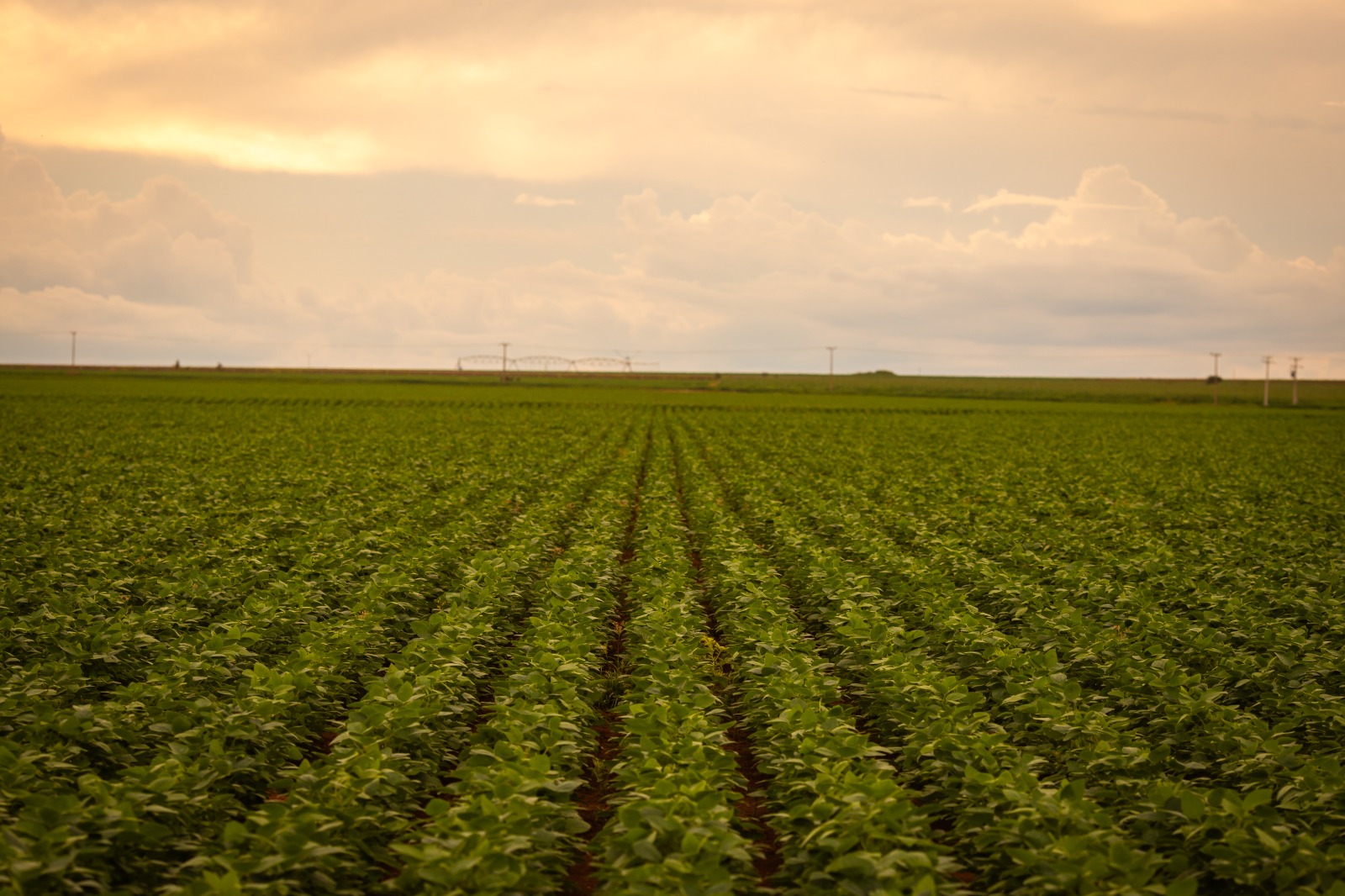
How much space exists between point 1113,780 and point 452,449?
32.9 meters

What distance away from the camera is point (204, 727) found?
6961mm

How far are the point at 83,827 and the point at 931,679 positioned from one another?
6.97 metres

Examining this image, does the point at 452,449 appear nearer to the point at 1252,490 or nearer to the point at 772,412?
the point at 1252,490

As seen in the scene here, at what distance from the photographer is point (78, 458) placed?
1219 inches

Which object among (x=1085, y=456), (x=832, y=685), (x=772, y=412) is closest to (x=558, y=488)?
(x=832, y=685)

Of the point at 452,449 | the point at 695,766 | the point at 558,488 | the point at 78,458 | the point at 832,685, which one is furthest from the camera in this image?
the point at 452,449

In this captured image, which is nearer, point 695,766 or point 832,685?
point 695,766

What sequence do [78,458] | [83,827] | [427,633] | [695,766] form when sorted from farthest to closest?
1. [78,458]
2. [427,633]
3. [695,766]
4. [83,827]

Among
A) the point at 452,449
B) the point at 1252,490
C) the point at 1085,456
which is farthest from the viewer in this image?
the point at 1085,456

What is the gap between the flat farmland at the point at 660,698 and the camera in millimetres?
5629

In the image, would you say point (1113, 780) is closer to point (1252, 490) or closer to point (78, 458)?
point (1252, 490)

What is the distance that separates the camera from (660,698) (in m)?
8.09

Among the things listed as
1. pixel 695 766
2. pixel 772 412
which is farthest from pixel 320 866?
pixel 772 412

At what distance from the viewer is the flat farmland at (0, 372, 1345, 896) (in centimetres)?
563
